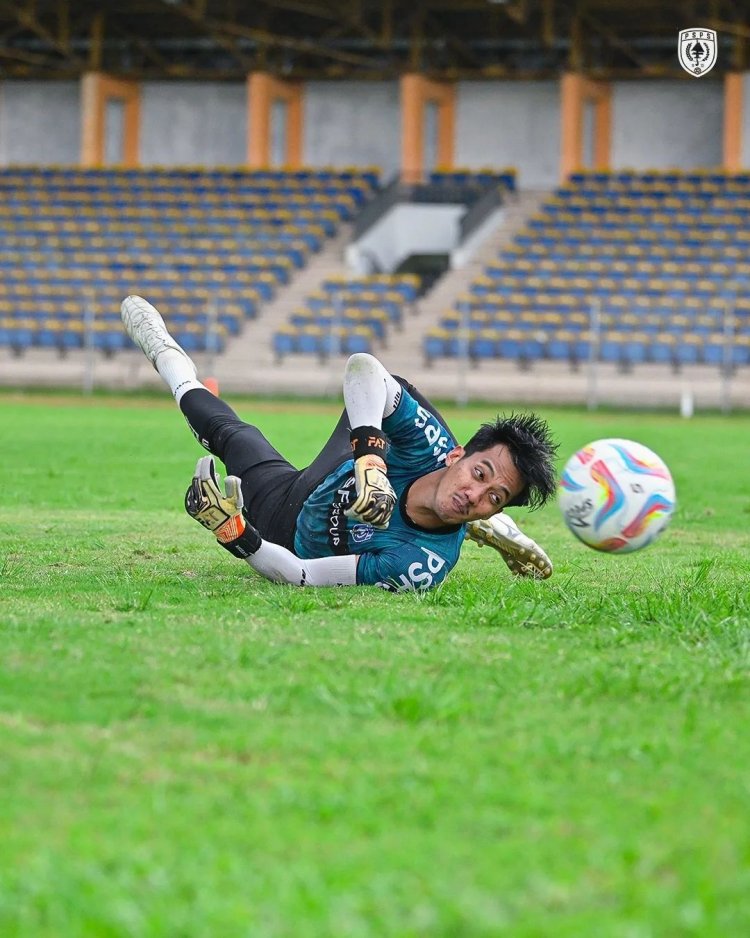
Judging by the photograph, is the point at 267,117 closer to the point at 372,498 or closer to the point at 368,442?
the point at 368,442

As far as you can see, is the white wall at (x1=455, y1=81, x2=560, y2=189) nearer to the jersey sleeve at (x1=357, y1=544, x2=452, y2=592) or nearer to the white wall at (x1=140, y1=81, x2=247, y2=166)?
the white wall at (x1=140, y1=81, x2=247, y2=166)

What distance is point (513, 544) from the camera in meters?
6.83

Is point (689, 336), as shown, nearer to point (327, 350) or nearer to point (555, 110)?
Result: point (327, 350)

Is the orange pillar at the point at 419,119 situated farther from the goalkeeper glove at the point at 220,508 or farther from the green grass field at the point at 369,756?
the green grass field at the point at 369,756

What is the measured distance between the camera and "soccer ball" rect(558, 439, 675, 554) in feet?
19.7

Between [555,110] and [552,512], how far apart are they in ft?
92.3

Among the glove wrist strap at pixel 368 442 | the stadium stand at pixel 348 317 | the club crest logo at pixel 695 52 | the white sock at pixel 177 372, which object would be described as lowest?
the glove wrist strap at pixel 368 442

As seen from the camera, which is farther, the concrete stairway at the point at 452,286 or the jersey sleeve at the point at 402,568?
the concrete stairway at the point at 452,286

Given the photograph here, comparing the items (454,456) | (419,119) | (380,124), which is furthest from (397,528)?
(380,124)

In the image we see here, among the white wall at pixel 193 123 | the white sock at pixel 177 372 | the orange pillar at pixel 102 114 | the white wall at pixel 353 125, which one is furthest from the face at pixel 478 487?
the white wall at pixel 193 123

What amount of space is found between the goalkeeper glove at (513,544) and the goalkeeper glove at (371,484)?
1048mm

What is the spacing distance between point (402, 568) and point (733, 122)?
30.6 metres

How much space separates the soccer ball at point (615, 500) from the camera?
6004 mm

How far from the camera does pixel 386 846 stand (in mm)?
2865
